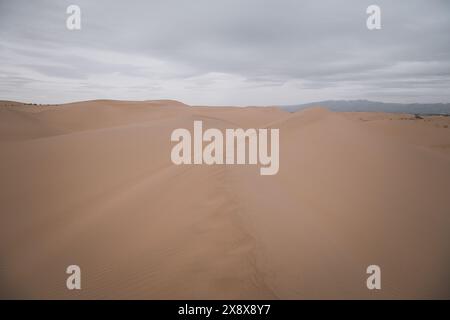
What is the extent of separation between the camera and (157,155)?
6.31 m

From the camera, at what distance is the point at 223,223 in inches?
125

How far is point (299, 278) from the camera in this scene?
259 centimetres

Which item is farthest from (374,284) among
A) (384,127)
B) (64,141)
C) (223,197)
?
(384,127)

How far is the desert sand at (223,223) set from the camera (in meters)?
2.62

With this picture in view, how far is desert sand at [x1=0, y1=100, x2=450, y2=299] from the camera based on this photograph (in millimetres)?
2623

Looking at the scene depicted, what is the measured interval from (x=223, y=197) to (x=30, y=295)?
243cm

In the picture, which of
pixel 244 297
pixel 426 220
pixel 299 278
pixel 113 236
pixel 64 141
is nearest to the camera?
pixel 244 297

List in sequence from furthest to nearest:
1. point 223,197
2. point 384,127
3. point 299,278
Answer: point 384,127, point 223,197, point 299,278

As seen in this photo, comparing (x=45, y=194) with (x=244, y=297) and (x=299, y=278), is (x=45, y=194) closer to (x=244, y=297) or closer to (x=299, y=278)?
(x=244, y=297)

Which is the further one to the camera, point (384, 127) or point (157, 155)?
point (384, 127)
